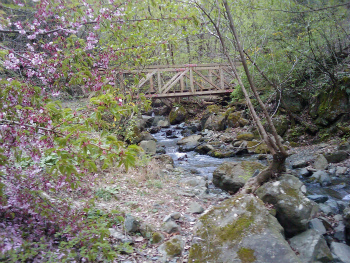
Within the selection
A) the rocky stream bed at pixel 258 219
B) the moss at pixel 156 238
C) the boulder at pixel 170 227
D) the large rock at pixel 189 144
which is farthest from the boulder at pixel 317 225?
the large rock at pixel 189 144

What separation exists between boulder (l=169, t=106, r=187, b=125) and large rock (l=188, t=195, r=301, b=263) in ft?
39.8

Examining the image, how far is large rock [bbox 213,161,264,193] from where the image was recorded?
216 inches

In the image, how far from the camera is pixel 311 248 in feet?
10.2

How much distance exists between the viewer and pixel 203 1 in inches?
200

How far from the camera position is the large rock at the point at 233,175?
5492mm

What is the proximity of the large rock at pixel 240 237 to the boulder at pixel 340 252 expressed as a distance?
0.71 metres

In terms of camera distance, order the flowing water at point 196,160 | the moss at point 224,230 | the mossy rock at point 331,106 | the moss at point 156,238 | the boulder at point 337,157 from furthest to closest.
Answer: the mossy rock at point 331,106 < the flowing water at point 196,160 < the boulder at point 337,157 < the moss at point 156,238 < the moss at point 224,230

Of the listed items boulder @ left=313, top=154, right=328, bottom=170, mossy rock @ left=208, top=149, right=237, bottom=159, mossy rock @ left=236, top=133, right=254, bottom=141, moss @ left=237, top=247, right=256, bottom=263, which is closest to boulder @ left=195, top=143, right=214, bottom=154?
mossy rock @ left=208, top=149, right=237, bottom=159

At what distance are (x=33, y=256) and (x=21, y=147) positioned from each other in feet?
3.35

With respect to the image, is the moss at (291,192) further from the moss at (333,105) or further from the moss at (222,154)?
the moss at (333,105)

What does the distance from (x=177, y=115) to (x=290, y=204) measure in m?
12.2

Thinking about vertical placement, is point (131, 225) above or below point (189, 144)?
above

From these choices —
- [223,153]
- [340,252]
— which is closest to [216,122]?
[223,153]

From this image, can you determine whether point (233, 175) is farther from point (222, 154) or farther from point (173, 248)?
point (222, 154)
